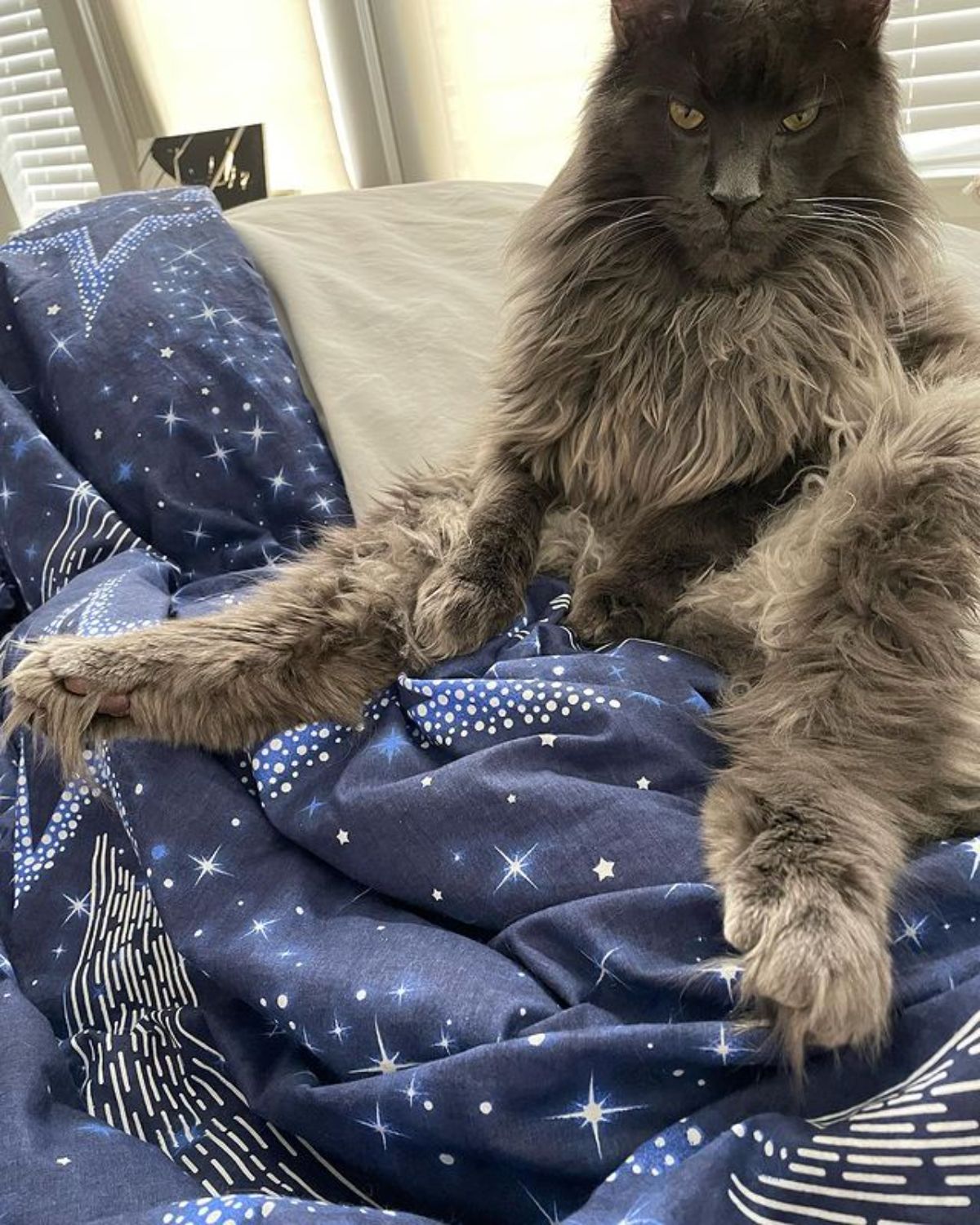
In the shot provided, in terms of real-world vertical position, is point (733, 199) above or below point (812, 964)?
above

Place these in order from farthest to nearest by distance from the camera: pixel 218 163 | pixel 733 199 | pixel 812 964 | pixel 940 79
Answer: pixel 218 163
pixel 940 79
pixel 733 199
pixel 812 964

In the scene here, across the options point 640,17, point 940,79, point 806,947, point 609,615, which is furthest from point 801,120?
point 940,79

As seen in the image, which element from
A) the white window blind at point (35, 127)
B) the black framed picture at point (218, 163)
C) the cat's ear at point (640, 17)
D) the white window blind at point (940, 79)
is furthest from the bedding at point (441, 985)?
the white window blind at point (35, 127)

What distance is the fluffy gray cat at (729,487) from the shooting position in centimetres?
80

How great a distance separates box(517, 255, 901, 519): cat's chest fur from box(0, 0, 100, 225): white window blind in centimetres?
292

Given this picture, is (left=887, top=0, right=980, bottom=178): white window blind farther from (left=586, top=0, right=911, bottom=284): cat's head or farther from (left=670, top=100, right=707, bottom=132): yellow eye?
(left=670, top=100, right=707, bottom=132): yellow eye

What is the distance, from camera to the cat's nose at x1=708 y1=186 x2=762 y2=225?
915mm

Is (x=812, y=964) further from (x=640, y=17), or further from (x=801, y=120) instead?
(x=640, y=17)

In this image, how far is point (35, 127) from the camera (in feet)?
11.0

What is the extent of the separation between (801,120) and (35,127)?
343 cm

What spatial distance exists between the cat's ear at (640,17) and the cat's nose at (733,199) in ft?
0.65

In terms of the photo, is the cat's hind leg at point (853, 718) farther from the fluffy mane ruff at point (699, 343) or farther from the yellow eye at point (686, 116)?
the yellow eye at point (686, 116)

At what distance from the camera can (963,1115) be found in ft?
1.78

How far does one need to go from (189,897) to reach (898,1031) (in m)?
0.61
